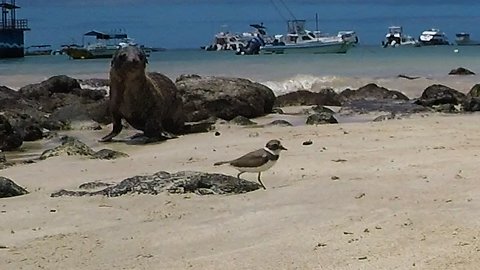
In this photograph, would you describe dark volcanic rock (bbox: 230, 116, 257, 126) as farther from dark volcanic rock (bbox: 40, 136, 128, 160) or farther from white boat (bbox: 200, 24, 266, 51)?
white boat (bbox: 200, 24, 266, 51)

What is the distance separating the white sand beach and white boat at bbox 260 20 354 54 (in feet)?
186

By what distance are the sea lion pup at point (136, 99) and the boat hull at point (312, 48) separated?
5244cm

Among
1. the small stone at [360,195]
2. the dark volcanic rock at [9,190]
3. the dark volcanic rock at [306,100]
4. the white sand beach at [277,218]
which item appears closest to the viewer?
the white sand beach at [277,218]

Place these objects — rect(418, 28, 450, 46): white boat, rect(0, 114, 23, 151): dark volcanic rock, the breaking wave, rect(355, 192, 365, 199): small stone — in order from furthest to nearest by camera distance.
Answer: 1. rect(418, 28, 450, 46): white boat
2. the breaking wave
3. rect(0, 114, 23, 151): dark volcanic rock
4. rect(355, 192, 365, 199): small stone

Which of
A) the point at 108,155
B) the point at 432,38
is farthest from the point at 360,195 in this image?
the point at 432,38

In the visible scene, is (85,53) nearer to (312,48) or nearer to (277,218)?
(312,48)

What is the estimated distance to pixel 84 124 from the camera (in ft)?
52.7

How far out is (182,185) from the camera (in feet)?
23.8

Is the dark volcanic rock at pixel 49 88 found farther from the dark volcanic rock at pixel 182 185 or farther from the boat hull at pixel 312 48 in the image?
the boat hull at pixel 312 48

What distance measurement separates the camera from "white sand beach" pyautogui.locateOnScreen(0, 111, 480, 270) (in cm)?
494

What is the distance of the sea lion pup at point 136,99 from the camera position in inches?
539

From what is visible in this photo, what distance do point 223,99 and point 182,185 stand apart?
1003 cm

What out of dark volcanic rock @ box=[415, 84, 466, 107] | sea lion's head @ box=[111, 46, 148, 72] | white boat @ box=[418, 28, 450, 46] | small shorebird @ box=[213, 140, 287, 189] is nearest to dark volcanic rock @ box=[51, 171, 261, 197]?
small shorebird @ box=[213, 140, 287, 189]

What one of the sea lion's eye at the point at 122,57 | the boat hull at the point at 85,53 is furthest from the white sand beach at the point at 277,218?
the boat hull at the point at 85,53
